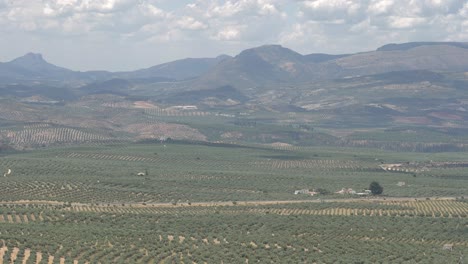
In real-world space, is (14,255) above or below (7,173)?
above

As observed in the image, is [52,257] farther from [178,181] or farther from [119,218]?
[178,181]

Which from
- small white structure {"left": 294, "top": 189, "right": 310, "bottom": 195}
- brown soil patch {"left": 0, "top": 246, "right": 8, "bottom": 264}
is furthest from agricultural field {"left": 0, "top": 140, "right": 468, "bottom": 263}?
small white structure {"left": 294, "top": 189, "right": 310, "bottom": 195}

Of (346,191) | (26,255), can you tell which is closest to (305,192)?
(346,191)

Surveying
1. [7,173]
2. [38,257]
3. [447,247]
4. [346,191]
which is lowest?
[346,191]

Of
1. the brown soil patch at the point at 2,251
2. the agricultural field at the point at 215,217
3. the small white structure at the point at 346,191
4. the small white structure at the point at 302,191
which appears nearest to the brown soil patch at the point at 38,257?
the agricultural field at the point at 215,217

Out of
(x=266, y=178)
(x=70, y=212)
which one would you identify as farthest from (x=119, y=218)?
(x=266, y=178)

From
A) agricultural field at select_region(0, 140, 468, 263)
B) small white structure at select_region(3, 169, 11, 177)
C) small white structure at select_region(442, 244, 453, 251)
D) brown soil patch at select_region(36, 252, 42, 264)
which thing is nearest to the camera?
brown soil patch at select_region(36, 252, 42, 264)

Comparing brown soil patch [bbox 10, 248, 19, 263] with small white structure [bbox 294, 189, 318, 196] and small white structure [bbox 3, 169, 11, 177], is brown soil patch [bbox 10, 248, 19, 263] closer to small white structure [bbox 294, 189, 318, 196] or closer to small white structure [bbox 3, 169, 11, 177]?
small white structure [bbox 294, 189, 318, 196]

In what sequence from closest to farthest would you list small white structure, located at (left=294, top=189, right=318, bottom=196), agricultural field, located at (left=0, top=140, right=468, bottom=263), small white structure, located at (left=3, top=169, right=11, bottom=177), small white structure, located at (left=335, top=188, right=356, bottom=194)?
agricultural field, located at (left=0, top=140, right=468, bottom=263), small white structure, located at (left=294, top=189, right=318, bottom=196), small white structure, located at (left=335, top=188, right=356, bottom=194), small white structure, located at (left=3, top=169, right=11, bottom=177)

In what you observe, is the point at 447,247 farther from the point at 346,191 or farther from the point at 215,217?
the point at 346,191
